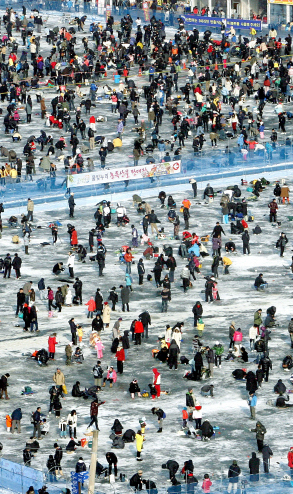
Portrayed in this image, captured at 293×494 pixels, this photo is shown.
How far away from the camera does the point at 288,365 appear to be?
47.0 m

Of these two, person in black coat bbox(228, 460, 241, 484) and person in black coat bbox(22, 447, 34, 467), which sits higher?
person in black coat bbox(228, 460, 241, 484)

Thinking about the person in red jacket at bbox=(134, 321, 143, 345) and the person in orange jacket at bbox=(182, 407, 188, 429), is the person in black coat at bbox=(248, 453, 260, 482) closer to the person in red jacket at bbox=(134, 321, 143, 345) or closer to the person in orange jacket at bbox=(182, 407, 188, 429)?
the person in orange jacket at bbox=(182, 407, 188, 429)

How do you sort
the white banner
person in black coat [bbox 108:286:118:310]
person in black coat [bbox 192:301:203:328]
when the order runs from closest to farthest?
person in black coat [bbox 192:301:203:328] < person in black coat [bbox 108:286:118:310] < the white banner

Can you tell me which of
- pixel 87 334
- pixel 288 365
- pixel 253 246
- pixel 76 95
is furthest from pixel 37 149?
pixel 288 365

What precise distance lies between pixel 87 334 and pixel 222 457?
10.3 metres

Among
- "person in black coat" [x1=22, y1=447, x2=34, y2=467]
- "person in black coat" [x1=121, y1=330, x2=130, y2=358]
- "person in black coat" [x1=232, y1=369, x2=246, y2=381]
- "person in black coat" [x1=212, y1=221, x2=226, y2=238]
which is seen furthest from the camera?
"person in black coat" [x1=212, y1=221, x2=226, y2=238]

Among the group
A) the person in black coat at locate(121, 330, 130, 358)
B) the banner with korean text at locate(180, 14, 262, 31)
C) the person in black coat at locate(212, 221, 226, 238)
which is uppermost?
the banner with korean text at locate(180, 14, 262, 31)

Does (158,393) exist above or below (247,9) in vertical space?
below

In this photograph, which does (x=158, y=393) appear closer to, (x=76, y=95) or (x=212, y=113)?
(x=212, y=113)

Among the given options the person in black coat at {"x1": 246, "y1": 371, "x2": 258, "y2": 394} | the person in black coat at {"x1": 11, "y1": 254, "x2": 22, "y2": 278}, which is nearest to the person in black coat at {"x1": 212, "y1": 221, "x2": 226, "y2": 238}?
the person in black coat at {"x1": 11, "y1": 254, "x2": 22, "y2": 278}

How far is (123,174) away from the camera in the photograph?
6512cm

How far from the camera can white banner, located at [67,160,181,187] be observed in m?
64.5

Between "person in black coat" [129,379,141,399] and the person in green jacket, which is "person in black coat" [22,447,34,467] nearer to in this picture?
"person in black coat" [129,379,141,399]

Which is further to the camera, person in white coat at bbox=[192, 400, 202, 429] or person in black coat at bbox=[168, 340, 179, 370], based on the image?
person in black coat at bbox=[168, 340, 179, 370]
